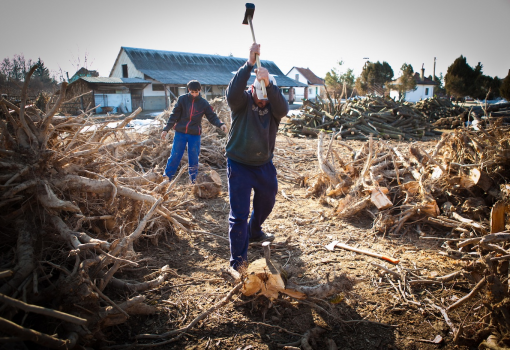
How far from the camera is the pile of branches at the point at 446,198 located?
249 cm

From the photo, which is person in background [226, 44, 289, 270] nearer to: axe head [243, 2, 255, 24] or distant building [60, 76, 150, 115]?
axe head [243, 2, 255, 24]

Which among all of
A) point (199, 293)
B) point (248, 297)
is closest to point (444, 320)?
point (248, 297)

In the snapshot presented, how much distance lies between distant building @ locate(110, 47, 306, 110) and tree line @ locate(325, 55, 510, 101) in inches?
500

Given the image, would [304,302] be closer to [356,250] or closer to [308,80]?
[356,250]

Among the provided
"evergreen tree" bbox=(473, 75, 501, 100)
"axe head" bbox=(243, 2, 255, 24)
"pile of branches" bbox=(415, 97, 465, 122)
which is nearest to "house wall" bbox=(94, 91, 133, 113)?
"pile of branches" bbox=(415, 97, 465, 122)

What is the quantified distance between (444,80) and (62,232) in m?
39.1

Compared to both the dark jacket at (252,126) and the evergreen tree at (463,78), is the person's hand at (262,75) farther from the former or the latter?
the evergreen tree at (463,78)

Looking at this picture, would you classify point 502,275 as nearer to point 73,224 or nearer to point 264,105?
point 264,105

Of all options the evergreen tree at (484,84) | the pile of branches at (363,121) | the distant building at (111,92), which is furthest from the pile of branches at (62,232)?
the evergreen tree at (484,84)

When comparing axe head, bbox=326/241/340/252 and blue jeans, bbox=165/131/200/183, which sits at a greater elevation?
blue jeans, bbox=165/131/200/183

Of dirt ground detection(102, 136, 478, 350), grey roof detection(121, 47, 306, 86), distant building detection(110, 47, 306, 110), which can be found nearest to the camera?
dirt ground detection(102, 136, 478, 350)

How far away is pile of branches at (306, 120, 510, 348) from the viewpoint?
2492 mm

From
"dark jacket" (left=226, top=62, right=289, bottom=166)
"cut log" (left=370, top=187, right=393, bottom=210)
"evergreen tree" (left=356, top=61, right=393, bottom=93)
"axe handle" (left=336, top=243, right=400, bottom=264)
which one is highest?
"evergreen tree" (left=356, top=61, right=393, bottom=93)

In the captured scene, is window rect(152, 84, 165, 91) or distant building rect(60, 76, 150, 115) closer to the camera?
distant building rect(60, 76, 150, 115)
